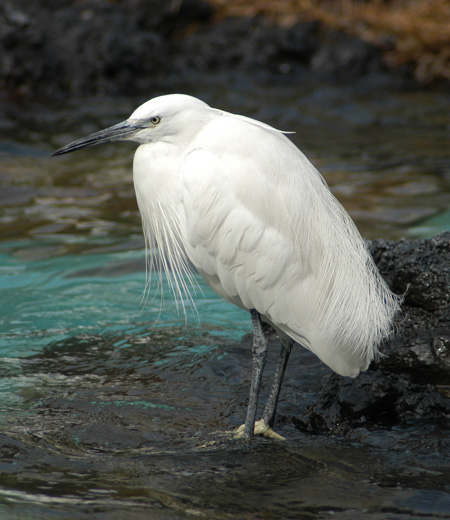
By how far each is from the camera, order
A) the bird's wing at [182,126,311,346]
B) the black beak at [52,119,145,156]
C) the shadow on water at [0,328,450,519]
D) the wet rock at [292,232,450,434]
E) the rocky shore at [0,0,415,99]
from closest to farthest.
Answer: the shadow on water at [0,328,450,519] → the bird's wing at [182,126,311,346] → the black beak at [52,119,145,156] → the wet rock at [292,232,450,434] → the rocky shore at [0,0,415,99]

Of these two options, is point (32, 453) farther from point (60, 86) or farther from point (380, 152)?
point (60, 86)

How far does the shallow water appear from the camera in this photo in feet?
9.62

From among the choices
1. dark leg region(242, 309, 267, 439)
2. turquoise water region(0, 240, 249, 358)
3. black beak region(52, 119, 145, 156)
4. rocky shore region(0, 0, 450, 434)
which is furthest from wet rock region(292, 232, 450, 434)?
rocky shore region(0, 0, 450, 434)

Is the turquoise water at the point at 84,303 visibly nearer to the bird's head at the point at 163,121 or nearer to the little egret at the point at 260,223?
the little egret at the point at 260,223

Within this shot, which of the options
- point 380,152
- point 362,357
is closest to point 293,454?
point 362,357

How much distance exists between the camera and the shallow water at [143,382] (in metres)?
2.93

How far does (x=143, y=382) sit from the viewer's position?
4.12m

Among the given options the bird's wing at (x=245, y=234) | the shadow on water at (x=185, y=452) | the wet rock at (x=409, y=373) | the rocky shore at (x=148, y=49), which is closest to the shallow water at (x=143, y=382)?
the shadow on water at (x=185, y=452)

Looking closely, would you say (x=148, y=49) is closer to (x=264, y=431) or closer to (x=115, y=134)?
(x=115, y=134)

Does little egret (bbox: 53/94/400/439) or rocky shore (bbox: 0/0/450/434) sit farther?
rocky shore (bbox: 0/0/450/434)

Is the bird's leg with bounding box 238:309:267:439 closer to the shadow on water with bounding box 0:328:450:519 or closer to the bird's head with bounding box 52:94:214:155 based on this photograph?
the shadow on water with bounding box 0:328:450:519

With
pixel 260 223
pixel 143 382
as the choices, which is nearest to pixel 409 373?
pixel 260 223

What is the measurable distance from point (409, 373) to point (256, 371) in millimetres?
793

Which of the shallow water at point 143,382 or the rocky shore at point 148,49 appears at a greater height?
the rocky shore at point 148,49
